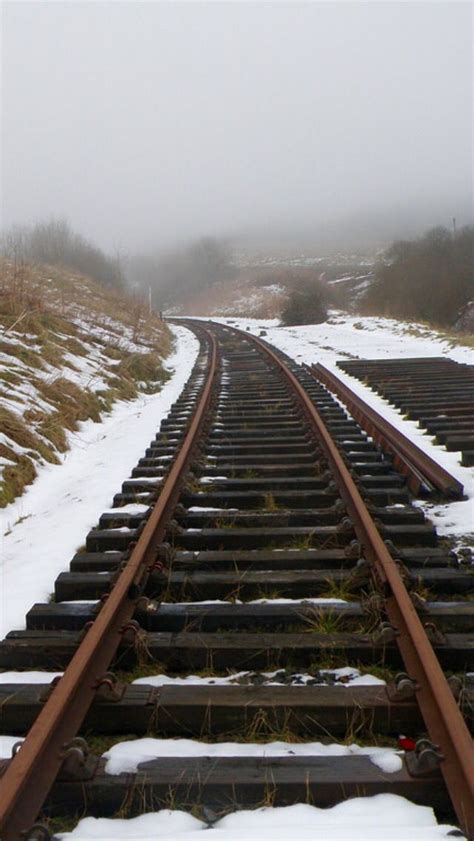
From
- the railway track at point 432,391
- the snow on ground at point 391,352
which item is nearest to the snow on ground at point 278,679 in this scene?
the snow on ground at point 391,352

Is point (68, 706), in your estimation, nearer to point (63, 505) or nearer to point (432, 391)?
point (63, 505)

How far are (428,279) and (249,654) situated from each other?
43268mm

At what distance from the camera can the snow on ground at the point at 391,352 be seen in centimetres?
491

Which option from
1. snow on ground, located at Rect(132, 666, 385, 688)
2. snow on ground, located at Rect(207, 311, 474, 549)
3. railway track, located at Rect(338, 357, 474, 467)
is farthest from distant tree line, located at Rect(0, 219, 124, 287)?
snow on ground, located at Rect(132, 666, 385, 688)

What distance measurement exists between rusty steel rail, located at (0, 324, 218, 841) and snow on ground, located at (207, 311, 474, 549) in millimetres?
2205

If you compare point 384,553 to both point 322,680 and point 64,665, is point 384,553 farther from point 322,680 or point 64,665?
point 64,665

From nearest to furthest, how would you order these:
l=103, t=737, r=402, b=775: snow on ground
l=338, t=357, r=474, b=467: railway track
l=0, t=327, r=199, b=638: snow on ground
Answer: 1. l=103, t=737, r=402, b=775: snow on ground
2. l=0, t=327, r=199, b=638: snow on ground
3. l=338, t=357, r=474, b=467: railway track

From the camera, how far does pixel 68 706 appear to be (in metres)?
2.46

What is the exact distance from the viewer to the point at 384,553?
365 centimetres

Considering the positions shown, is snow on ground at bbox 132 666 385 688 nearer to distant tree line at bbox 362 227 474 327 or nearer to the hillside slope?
the hillside slope

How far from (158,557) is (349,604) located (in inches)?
47.9

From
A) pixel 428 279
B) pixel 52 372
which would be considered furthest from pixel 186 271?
pixel 52 372

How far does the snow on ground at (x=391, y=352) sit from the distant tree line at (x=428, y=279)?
52.8ft

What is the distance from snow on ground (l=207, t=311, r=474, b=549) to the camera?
4.91 m
